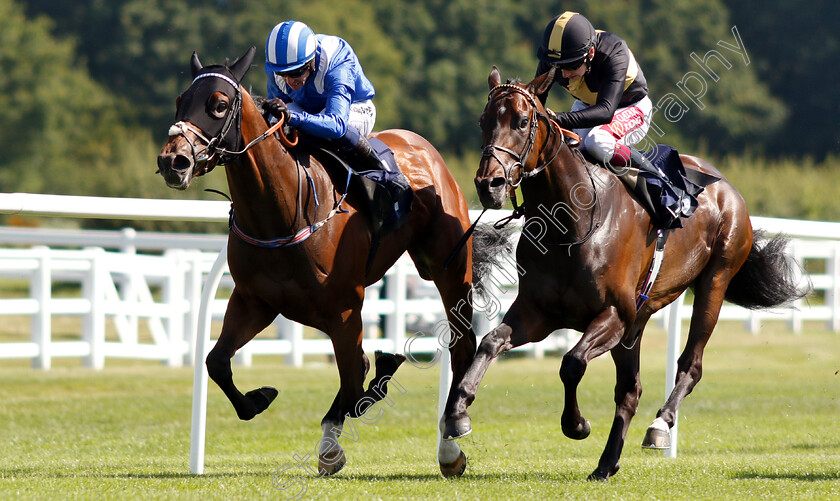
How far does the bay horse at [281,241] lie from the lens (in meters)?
4.96

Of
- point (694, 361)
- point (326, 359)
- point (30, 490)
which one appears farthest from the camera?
point (326, 359)

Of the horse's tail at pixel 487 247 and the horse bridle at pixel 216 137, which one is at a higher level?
the horse bridle at pixel 216 137

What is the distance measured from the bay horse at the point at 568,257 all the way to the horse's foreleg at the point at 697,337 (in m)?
0.05

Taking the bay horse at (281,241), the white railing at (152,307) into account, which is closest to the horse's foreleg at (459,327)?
the bay horse at (281,241)

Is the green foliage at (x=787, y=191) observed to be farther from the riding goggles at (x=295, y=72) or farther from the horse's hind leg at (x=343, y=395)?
the riding goggles at (x=295, y=72)

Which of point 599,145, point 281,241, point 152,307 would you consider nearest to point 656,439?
point 599,145

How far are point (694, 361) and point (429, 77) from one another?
3082 cm

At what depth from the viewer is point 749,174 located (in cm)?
2931

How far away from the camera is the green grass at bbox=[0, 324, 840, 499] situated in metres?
5.03

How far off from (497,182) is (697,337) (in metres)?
2.15

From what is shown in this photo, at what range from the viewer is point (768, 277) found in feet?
22.6

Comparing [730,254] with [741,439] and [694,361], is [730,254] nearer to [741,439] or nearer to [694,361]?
[694,361]

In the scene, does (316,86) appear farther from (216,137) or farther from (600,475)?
(600,475)

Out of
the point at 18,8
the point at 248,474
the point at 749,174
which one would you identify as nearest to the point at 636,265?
the point at 248,474
